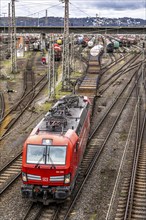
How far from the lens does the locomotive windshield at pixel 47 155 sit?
1416 centimetres

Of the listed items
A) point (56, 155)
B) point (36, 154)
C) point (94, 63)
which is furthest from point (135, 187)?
point (94, 63)

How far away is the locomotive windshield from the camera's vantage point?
46.5 feet

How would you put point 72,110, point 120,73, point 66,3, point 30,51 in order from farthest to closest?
point 30,51
point 120,73
point 66,3
point 72,110

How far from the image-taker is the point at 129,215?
13938mm

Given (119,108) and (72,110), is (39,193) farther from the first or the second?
(119,108)

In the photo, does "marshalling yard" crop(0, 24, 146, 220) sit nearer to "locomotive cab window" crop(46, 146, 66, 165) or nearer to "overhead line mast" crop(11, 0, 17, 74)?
"overhead line mast" crop(11, 0, 17, 74)

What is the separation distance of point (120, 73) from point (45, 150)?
38.5 meters

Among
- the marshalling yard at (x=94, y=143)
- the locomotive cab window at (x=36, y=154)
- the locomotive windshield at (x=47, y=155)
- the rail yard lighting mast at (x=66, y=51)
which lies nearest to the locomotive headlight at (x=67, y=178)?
the locomotive windshield at (x=47, y=155)

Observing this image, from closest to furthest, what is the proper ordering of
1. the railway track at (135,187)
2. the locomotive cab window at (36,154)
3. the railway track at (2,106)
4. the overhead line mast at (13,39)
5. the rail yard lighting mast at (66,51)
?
1. the locomotive cab window at (36,154)
2. the railway track at (135,187)
3. the railway track at (2,106)
4. the rail yard lighting mast at (66,51)
5. the overhead line mast at (13,39)

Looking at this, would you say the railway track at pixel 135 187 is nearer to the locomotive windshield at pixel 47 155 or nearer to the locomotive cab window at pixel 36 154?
the locomotive windshield at pixel 47 155

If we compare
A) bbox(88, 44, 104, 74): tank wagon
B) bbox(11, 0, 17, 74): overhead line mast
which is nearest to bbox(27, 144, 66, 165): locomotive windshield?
bbox(88, 44, 104, 74): tank wagon

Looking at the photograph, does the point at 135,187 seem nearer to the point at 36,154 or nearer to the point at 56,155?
the point at 56,155

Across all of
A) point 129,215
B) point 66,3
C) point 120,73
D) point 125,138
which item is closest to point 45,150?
point 129,215

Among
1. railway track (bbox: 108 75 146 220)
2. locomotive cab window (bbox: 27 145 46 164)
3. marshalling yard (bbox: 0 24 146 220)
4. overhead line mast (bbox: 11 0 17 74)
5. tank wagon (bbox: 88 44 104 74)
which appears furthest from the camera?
overhead line mast (bbox: 11 0 17 74)
